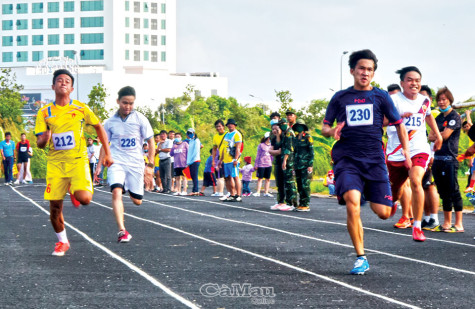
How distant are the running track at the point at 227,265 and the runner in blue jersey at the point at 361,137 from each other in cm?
76

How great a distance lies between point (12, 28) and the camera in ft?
491

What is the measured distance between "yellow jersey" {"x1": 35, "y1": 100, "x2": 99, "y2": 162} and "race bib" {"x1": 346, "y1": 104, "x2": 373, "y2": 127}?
2998 millimetres

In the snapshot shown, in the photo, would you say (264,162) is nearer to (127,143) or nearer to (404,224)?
(404,224)

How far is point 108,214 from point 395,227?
573cm

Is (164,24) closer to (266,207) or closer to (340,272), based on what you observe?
(266,207)

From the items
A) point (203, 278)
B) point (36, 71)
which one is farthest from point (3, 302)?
point (36, 71)

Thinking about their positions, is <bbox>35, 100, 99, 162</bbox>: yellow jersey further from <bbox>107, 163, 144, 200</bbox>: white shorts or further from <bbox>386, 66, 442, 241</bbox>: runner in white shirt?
<bbox>386, 66, 442, 241</bbox>: runner in white shirt

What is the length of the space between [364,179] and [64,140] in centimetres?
339

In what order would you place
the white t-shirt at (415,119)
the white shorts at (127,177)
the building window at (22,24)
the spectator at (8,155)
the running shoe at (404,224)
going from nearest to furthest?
1. the white shorts at (127,177)
2. the white t-shirt at (415,119)
3. the running shoe at (404,224)
4. the spectator at (8,155)
5. the building window at (22,24)

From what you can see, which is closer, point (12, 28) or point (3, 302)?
point (3, 302)

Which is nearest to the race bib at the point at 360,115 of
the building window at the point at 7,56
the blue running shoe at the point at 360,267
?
the blue running shoe at the point at 360,267

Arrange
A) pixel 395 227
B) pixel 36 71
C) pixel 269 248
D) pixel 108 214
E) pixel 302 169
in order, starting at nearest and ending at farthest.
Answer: pixel 269 248, pixel 395 227, pixel 108 214, pixel 302 169, pixel 36 71

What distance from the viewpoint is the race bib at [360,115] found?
344 inches

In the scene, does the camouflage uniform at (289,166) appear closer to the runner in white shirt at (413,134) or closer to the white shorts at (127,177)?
the runner in white shirt at (413,134)
